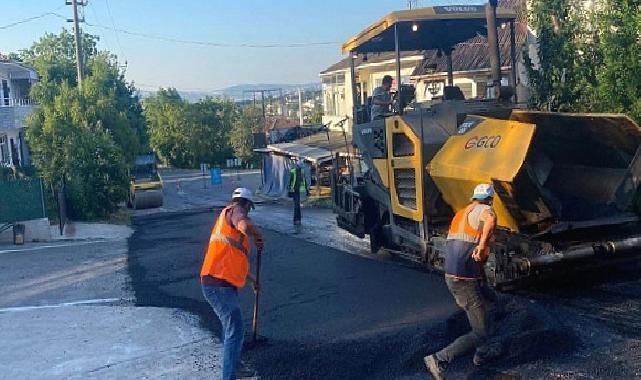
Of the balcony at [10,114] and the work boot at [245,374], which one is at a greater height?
the balcony at [10,114]

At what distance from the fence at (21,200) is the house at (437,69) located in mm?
6519

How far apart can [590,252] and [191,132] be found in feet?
206

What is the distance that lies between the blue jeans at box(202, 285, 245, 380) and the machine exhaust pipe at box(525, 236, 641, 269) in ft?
9.55

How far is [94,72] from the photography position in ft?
117

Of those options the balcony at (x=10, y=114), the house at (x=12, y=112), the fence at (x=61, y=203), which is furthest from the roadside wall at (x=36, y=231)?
the balcony at (x=10, y=114)

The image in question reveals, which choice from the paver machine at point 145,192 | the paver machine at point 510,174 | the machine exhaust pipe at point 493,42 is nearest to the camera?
the paver machine at point 510,174

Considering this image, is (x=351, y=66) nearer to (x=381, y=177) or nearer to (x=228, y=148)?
(x=381, y=177)

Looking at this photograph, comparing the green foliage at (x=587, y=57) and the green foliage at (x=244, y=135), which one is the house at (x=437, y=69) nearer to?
the green foliage at (x=587, y=57)

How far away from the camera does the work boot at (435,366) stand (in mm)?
5582

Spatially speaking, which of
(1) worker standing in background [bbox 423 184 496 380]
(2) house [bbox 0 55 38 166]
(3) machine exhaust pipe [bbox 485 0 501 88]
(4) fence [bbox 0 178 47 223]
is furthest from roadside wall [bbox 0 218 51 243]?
(2) house [bbox 0 55 38 166]

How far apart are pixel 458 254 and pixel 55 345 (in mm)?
4192

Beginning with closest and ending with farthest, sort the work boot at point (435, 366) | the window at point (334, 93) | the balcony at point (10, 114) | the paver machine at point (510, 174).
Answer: the work boot at point (435, 366)
the paver machine at point (510, 174)
the balcony at point (10, 114)
the window at point (334, 93)

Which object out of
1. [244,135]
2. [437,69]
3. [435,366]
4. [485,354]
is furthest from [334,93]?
[435,366]

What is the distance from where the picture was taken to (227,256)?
5.77 metres
